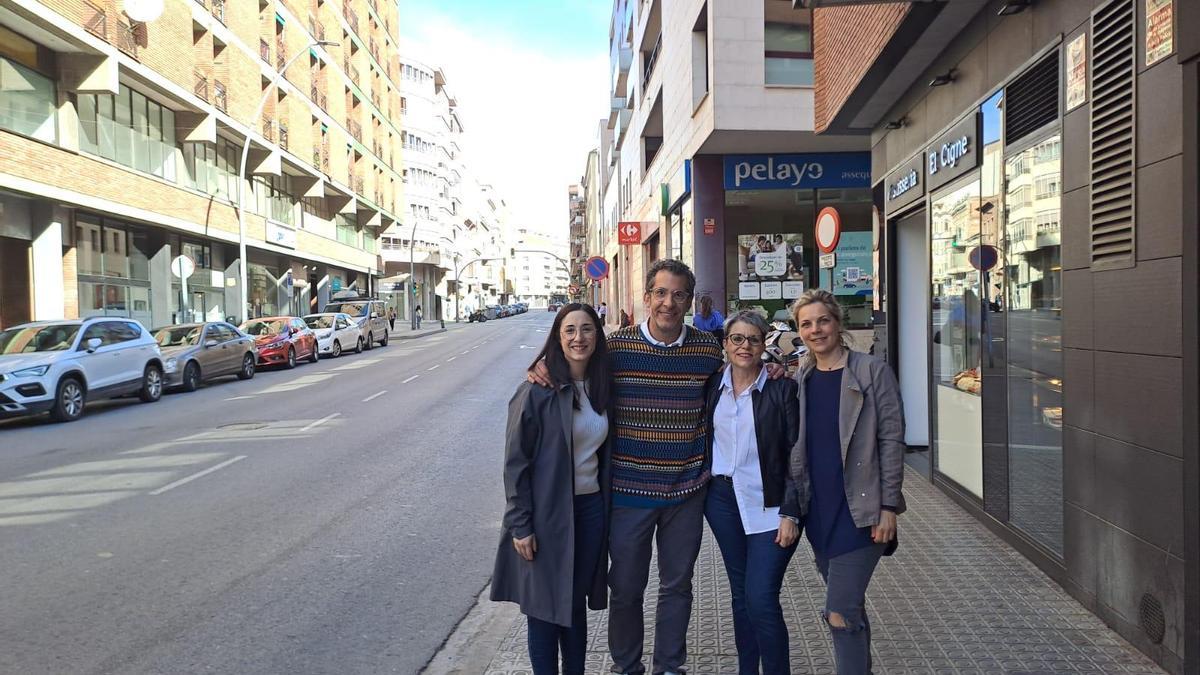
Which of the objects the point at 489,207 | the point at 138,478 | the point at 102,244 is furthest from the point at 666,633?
the point at 489,207

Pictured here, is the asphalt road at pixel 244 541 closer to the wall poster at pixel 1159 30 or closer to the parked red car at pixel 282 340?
the wall poster at pixel 1159 30

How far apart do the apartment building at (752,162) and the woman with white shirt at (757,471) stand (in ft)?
47.3

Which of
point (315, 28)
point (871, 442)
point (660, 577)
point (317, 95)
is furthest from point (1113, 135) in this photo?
point (315, 28)

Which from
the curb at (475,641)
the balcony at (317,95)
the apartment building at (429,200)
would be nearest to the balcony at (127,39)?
the balcony at (317,95)

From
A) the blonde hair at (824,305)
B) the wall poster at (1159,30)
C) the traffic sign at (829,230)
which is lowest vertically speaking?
the blonde hair at (824,305)

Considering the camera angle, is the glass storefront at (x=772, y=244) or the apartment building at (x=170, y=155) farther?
the glass storefront at (x=772, y=244)

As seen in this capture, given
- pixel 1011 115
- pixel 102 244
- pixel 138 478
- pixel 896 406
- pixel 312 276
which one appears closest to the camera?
pixel 896 406

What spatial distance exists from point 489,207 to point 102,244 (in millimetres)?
118684

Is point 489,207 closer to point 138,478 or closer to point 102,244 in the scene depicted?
point 102,244

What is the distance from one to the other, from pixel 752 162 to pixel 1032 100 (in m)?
15.9

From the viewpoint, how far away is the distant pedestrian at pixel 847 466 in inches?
131

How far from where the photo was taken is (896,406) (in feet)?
11.0

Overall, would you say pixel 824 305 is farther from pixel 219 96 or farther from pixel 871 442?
pixel 219 96

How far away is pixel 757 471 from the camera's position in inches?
139
